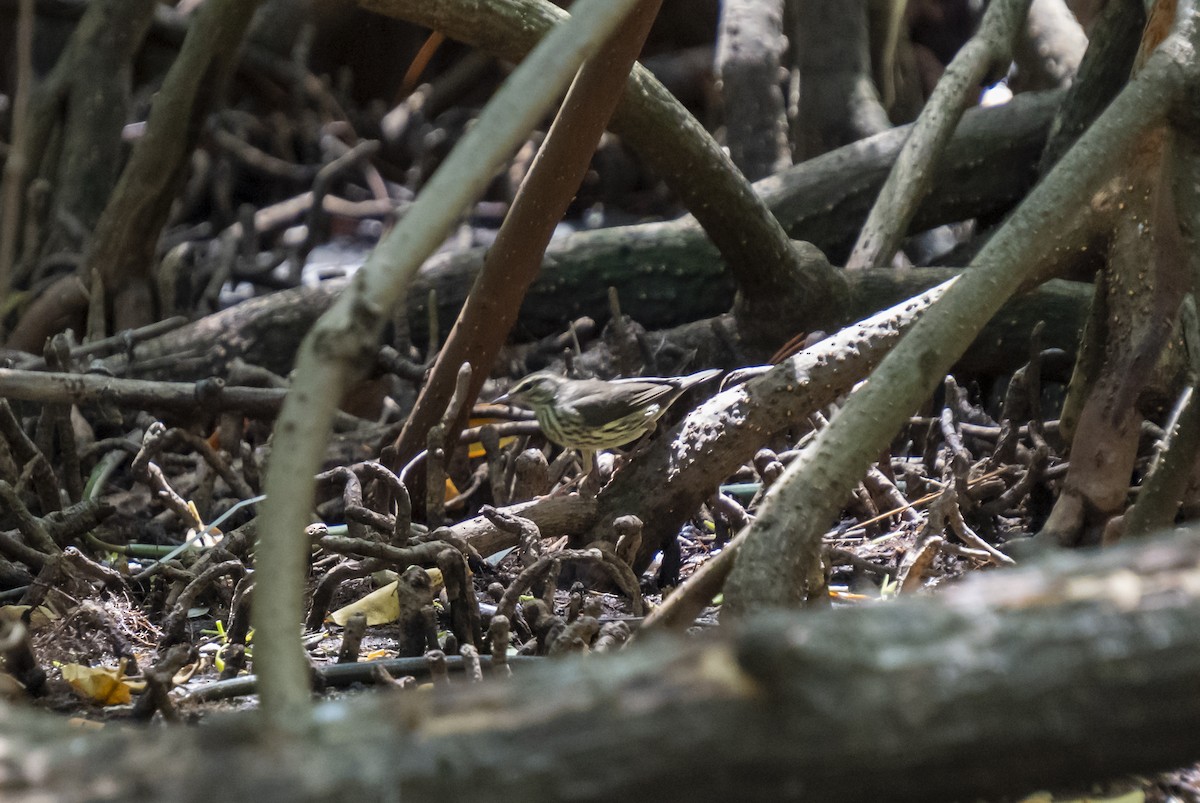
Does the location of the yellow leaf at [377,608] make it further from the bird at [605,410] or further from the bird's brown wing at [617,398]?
the bird's brown wing at [617,398]

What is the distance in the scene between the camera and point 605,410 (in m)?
3.56

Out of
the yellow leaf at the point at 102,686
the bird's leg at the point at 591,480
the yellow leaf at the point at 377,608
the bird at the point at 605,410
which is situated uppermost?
the bird at the point at 605,410

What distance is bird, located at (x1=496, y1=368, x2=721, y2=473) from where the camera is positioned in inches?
137

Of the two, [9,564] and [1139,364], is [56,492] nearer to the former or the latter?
[9,564]

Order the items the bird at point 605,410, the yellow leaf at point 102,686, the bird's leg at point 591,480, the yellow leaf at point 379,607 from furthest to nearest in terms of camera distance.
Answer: the bird at point 605,410 → the bird's leg at point 591,480 → the yellow leaf at point 379,607 → the yellow leaf at point 102,686

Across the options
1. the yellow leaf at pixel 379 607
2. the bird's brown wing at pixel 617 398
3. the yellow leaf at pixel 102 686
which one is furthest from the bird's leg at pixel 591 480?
the yellow leaf at pixel 102 686

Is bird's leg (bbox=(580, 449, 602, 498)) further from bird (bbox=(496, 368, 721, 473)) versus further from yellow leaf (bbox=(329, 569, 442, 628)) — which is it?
yellow leaf (bbox=(329, 569, 442, 628))

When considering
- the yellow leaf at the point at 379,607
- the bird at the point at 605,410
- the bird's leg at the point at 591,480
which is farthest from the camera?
the bird at the point at 605,410

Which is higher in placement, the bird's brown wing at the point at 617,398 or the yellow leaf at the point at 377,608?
the bird's brown wing at the point at 617,398

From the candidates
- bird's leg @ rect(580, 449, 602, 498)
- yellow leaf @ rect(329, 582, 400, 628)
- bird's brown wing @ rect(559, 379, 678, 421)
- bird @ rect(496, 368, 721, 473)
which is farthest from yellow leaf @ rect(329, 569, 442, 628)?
bird's brown wing @ rect(559, 379, 678, 421)

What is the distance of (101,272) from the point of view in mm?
5059

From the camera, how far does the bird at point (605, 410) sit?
348 cm

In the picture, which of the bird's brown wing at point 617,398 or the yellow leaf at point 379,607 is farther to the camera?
the bird's brown wing at point 617,398

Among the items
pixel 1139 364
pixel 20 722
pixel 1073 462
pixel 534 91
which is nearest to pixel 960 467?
pixel 1073 462
